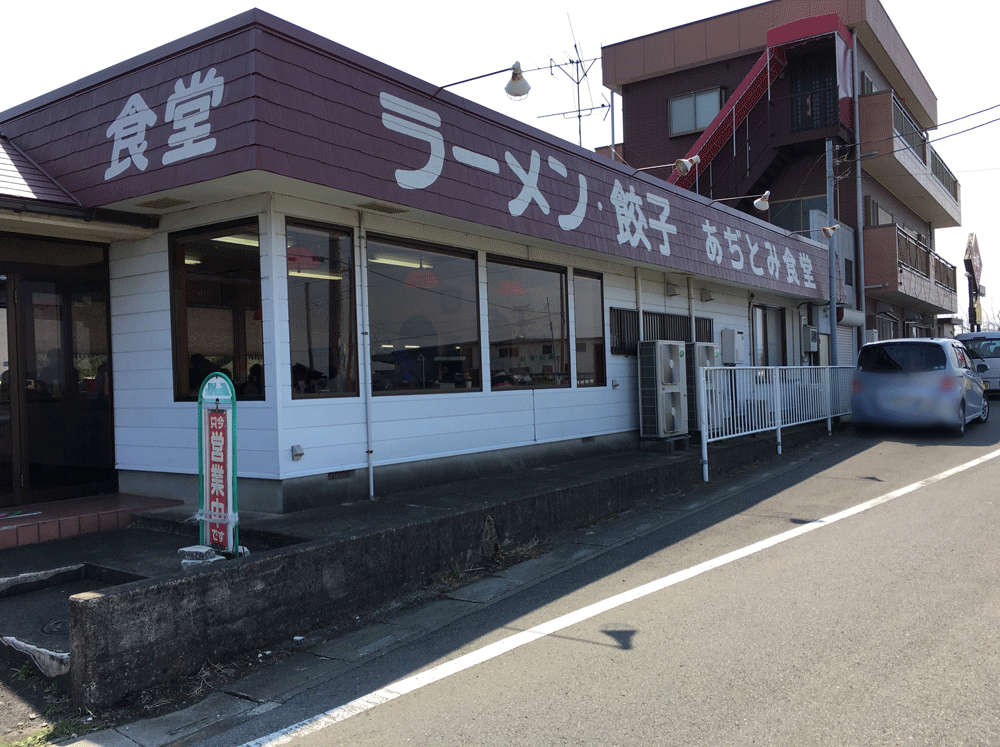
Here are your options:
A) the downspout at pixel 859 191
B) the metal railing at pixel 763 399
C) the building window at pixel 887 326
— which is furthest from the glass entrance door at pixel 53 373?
the building window at pixel 887 326

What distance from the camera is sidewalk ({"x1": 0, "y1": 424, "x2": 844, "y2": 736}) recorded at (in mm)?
4027

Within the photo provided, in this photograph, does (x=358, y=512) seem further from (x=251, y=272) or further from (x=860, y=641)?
(x=860, y=641)

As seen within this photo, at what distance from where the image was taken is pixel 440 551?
6070 millimetres

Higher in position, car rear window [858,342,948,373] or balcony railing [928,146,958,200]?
balcony railing [928,146,958,200]

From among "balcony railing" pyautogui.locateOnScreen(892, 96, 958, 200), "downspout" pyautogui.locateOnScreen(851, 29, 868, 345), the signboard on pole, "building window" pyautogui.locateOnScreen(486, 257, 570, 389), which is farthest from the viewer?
"balcony railing" pyautogui.locateOnScreen(892, 96, 958, 200)

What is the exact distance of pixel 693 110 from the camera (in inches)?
927

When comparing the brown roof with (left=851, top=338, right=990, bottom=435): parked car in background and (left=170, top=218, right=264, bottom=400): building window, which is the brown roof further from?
(left=851, top=338, right=990, bottom=435): parked car in background

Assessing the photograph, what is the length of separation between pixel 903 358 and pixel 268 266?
11684 mm

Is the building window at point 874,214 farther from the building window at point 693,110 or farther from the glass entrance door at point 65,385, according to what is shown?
the glass entrance door at point 65,385

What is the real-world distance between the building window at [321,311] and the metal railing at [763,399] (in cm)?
491

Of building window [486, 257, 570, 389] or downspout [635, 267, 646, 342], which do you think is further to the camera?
downspout [635, 267, 646, 342]

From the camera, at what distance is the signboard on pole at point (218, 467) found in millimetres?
5035

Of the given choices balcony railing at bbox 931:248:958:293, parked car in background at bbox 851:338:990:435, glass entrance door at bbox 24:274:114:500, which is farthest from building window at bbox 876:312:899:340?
glass entrance door at bbox 24:274:114:500

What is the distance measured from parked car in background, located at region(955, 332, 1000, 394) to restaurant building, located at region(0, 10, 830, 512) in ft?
67.3
